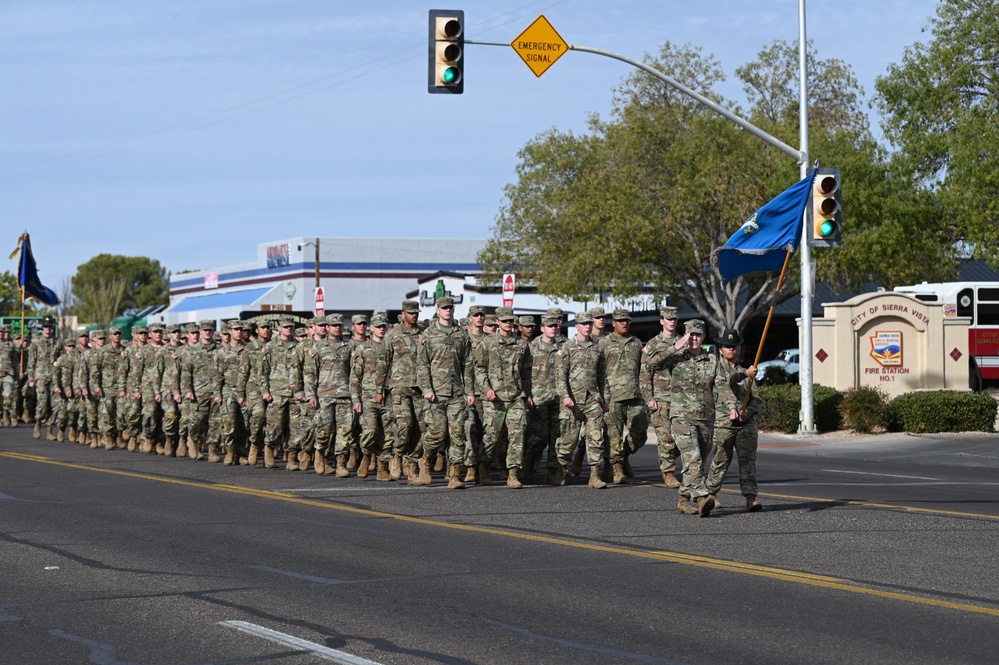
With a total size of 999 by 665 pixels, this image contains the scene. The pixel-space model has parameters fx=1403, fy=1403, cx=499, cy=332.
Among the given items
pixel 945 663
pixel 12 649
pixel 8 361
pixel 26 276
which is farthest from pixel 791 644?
pixel 26 276

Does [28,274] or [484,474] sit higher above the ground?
[28,274]

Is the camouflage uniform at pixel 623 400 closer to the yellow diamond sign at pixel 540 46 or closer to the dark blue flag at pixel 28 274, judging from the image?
the yellow diamond sign at pixel 540 46

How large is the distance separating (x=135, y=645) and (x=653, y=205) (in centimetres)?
3758

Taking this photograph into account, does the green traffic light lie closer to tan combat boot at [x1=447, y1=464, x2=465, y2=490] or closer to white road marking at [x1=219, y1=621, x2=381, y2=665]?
tan combat boot at [x1=447, y1=464, x2=465, y2=490]

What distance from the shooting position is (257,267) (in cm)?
8931

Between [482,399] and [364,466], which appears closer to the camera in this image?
[482,399]

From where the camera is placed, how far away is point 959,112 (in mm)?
31078

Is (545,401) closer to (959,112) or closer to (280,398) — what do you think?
(280,398)

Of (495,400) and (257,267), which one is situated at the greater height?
(257,267)

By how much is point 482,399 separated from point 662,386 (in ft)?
6.91

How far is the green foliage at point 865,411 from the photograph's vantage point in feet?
84.9

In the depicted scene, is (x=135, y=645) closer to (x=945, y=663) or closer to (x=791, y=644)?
(x=791, y=644)

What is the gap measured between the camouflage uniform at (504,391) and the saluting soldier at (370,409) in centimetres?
150

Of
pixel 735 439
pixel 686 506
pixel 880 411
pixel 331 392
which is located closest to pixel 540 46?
pixel 331 392
